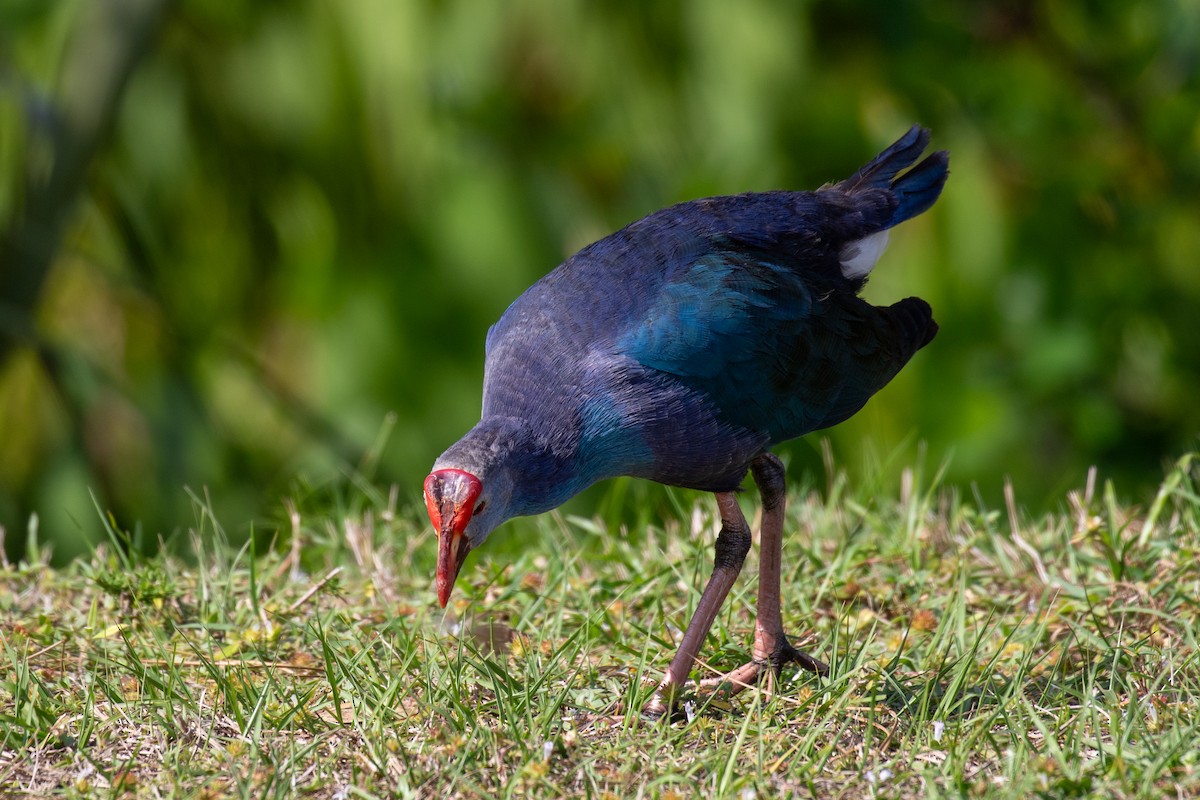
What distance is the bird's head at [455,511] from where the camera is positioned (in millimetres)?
2906

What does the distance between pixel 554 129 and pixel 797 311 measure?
362 centimetres

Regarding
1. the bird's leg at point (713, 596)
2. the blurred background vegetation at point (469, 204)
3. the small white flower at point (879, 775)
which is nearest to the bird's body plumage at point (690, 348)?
the bird's leg at point (713, 596)

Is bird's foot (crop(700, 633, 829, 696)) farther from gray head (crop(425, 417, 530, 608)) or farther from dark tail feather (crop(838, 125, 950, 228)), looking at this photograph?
dark tail feather (crop(838, 125, 950, 228))

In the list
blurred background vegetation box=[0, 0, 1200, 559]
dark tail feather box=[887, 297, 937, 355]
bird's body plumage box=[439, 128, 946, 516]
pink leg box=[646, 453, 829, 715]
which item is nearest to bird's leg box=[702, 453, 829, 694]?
pink leg box=[646, 453, 829, 715]

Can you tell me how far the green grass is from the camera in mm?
2633

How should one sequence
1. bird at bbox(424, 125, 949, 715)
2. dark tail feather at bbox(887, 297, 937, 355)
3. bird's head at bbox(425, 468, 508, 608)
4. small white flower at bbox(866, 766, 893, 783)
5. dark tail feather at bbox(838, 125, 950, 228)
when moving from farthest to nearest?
dark tail feather at bbox(838, 125, 950, 228), dark tail feather at bbox(887, 297, 937, 355), bird at bbox(424, 125, 949, 715), bird's head at bbox(425, 468, 508, 608), small white flower at bbox(866, 766, 893, 783)

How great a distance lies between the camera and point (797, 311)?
3281 mm

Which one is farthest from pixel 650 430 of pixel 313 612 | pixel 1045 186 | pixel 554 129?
pixel 554 129

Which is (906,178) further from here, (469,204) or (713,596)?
(469,204)

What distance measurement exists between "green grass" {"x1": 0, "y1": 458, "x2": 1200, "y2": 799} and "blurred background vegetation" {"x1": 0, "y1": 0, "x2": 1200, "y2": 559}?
1.59m

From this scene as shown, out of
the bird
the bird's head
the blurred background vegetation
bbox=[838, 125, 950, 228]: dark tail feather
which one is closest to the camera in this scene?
the bird's head

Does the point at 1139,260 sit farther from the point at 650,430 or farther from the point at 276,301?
the point at 276,301

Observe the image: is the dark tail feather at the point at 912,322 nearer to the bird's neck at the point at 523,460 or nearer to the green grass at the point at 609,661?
the green grass at the point at 609,661

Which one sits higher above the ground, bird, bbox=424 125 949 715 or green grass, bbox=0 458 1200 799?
bird, bbox=424 125 949 715
